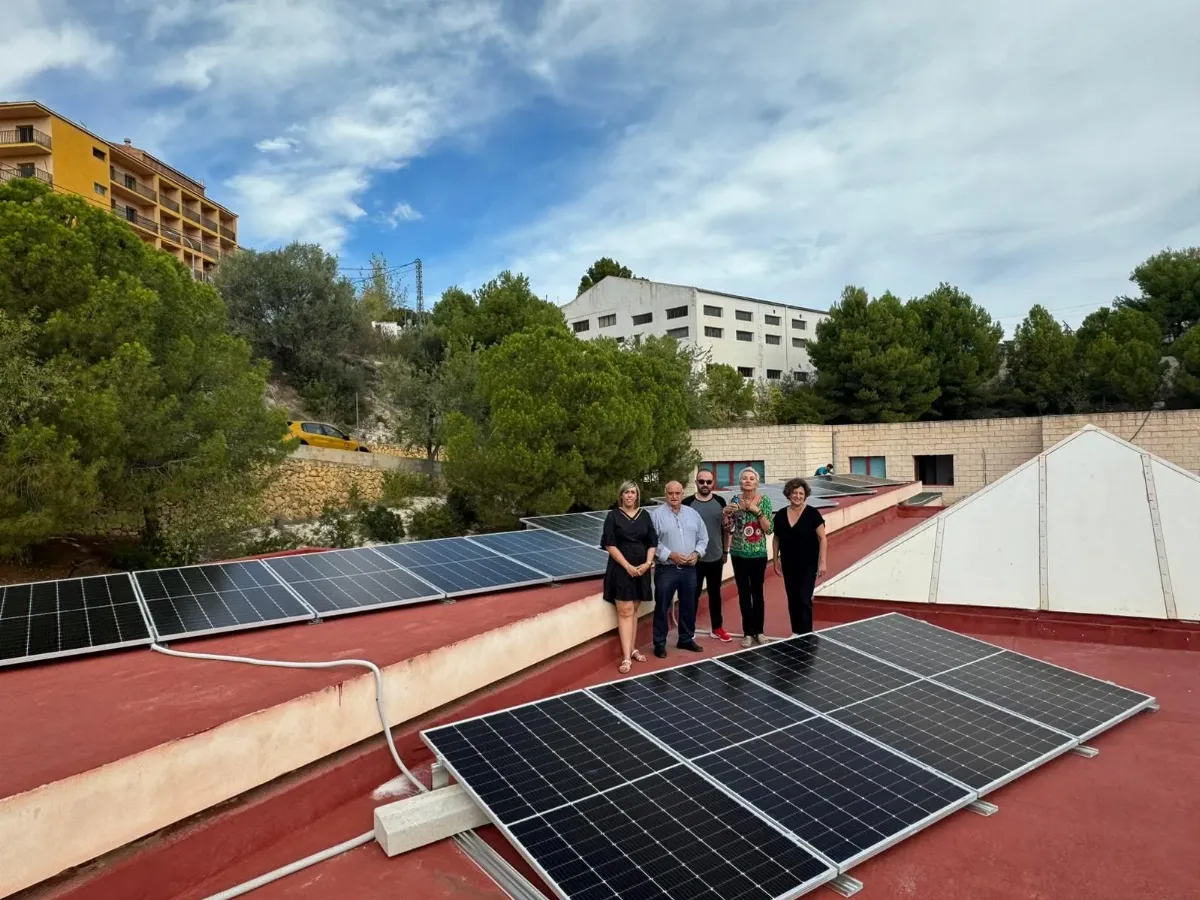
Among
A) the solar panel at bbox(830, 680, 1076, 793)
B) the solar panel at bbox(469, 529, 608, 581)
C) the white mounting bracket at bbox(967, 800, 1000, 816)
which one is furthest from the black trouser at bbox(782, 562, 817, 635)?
the white mounting bracket at bbox(967, 800, 1000, 816)

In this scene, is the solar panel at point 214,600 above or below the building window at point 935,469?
above

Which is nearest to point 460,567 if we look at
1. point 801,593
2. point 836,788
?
point 801,593

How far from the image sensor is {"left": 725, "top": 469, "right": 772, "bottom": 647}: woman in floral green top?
695 centimetres

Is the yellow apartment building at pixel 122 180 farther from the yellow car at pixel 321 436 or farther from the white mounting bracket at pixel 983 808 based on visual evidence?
the white mounting bracket at pixel 983 808

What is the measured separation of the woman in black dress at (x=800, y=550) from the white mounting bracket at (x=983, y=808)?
2.66 meters

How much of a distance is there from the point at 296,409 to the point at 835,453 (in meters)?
26.4

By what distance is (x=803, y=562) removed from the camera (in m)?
6.81

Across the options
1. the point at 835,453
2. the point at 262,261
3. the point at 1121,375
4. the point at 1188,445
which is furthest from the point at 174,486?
the point at 1121,375

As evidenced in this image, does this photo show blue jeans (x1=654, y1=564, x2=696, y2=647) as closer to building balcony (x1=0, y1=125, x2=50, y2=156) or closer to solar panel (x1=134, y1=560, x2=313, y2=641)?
solar panel (x1=134, y1=560, x2=313, y2=641)

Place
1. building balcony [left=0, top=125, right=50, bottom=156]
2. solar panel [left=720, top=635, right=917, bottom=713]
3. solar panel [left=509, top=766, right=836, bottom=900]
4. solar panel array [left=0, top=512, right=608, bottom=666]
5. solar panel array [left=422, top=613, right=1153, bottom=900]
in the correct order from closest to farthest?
1. solar panel [left=509, top=766, right=836, bottom=900]
2. solar panel array [left=422, top=613, right=1153, bottom=900]
3. solar panel [left=720, top=635, right=917, bottom=713]
4. solar panel array [left=0, top=512, right=608, bottom=666]
5. building balcony [left=0, top=125, right=50, bottom=156]

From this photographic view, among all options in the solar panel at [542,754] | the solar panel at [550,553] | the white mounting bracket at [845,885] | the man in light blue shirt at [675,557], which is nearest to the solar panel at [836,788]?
the white mounting bracket at [845,885]

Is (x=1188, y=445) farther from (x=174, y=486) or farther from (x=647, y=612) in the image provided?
(x=174, y=486)

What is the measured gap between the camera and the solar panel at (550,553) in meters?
8.20

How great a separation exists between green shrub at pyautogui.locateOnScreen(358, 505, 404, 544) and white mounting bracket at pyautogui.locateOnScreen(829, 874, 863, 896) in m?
19.8
